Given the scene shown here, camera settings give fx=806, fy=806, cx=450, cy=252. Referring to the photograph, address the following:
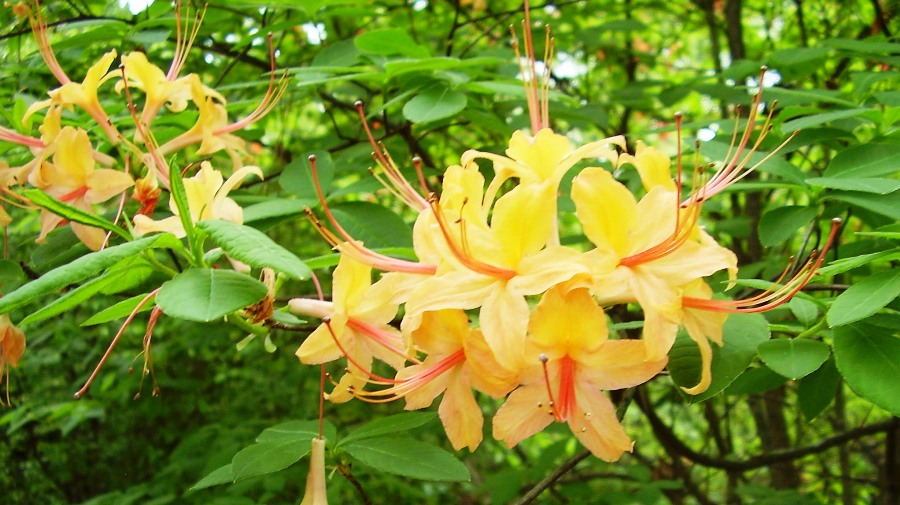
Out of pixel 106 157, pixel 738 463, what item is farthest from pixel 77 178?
pixel 738 463

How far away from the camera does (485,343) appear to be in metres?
0.90

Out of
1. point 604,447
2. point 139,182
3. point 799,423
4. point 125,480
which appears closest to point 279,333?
point 125,480

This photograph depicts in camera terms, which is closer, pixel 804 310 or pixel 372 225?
pixel 804 310

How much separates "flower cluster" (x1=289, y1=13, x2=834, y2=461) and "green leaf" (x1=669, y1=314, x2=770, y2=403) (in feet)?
0.09

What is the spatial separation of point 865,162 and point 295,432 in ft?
3.18

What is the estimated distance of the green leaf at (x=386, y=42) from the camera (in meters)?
1.55

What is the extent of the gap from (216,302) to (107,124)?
0.62 metres

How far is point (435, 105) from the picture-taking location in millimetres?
1479

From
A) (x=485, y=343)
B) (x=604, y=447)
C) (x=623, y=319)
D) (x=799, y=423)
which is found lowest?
(x=799, y=423)

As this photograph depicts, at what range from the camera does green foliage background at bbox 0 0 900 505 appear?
3.97ft

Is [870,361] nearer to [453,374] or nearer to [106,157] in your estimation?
[453,374]

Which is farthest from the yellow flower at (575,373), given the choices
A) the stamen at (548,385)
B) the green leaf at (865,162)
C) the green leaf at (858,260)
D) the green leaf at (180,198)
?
the green leaf at (865,162)

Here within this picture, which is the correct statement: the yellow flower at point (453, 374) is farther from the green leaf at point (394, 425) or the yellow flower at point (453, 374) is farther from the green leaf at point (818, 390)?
the green leaf at point (818, 390)

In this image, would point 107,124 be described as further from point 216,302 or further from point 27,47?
point 27,47
